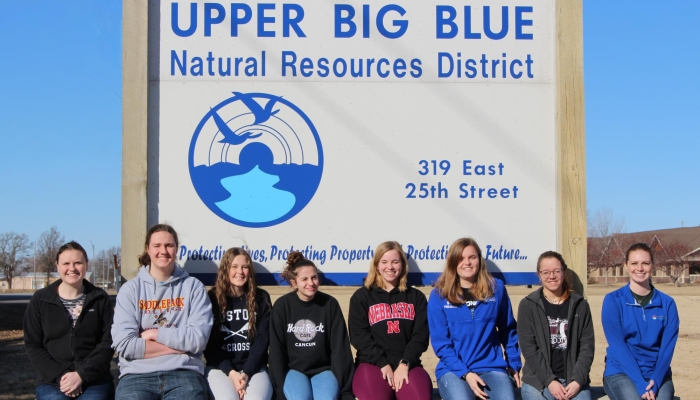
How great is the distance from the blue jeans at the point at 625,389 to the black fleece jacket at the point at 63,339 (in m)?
3.40

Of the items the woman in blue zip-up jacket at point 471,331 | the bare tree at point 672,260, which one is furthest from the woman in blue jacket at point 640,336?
the bare tree at point 672,260

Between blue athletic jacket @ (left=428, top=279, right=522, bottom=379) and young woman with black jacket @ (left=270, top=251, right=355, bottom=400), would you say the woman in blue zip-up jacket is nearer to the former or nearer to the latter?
blue athletic jacket @ (left=428, top=279, right=522, bottom=379)

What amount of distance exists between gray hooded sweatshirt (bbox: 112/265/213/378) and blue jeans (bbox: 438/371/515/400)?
1629 mm

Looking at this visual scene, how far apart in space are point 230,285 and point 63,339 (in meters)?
1.16

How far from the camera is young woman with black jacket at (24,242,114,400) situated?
466 cm

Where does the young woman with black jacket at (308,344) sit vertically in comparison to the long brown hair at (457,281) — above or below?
below

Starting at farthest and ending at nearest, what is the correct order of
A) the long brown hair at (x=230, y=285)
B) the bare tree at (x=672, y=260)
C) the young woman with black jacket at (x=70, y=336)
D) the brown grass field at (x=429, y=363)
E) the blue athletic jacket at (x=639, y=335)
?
the bare tree at (x=672, y=260), the brown grass field at (x=429, y=363), the long brown hair at (x=230, y=285), the blue athletic jacket at (x=639, y=335), the young woman with black jacket at (x=70, y=336)

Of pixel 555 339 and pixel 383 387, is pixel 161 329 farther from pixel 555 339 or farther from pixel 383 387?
pixel 555 339

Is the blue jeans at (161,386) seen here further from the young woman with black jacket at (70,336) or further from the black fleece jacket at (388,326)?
the black fleece jacket at (388,326)

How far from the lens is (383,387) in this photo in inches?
189

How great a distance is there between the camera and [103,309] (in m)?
4.87

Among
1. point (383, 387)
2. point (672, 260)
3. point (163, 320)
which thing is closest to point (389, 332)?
point (383, 387)

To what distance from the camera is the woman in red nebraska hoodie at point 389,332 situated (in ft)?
15.9

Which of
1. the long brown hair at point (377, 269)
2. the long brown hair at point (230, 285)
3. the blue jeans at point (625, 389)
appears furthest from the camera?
the long brown hair at point (377, 269)
